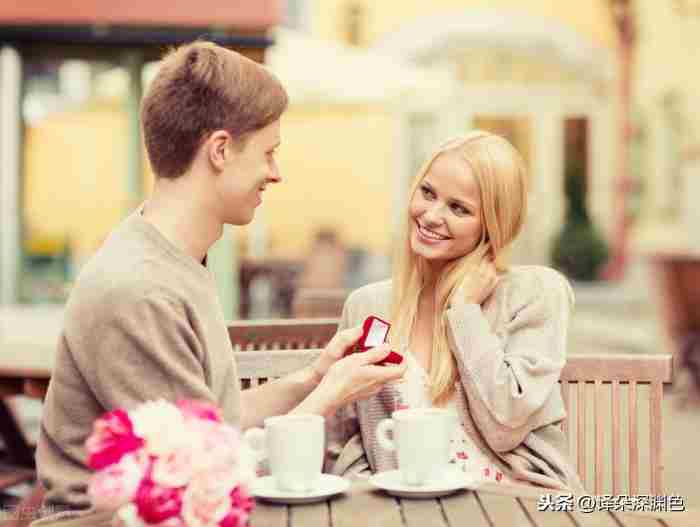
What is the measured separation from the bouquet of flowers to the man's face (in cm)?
57

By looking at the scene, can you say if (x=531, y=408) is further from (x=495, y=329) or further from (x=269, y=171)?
(x=269, y=171)

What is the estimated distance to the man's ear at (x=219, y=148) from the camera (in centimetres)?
218

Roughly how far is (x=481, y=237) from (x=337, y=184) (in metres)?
15.3

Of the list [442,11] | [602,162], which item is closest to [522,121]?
[602,162]

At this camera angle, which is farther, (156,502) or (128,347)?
(128,347)

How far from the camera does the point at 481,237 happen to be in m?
2.98

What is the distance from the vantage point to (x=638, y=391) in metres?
2.94

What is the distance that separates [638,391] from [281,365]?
0.81m

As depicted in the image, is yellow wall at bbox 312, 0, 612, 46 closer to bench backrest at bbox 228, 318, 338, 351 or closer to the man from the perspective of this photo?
bench backrest at bbox 228, 318, 338, 351

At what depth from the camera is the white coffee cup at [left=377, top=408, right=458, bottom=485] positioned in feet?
7.20

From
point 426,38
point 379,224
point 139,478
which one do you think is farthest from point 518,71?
point 139,478

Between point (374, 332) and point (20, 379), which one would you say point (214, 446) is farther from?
point (20, 379)

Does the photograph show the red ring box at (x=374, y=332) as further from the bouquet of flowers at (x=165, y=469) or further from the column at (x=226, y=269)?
the column at (x=226, y=269)

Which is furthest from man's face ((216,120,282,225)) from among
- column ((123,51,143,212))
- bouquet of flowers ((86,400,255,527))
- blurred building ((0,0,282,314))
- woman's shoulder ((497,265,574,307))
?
column ((123,51,143,212))
